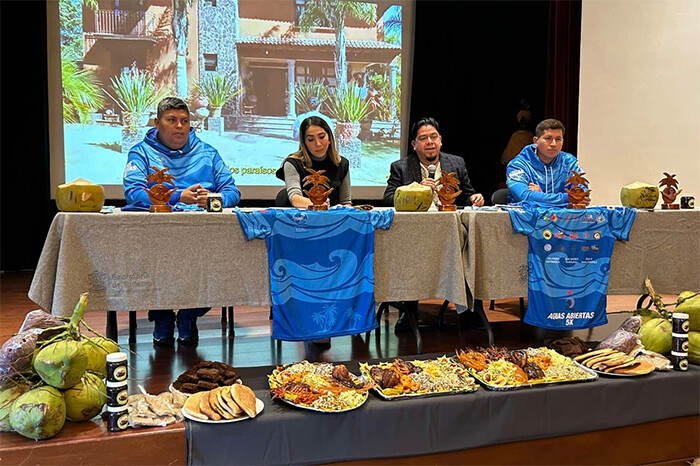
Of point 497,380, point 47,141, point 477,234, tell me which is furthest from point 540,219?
point 47,141

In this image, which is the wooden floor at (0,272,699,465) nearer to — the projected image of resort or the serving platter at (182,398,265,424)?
the serving platter at (182,398,265,424)

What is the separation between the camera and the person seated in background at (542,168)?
10.2 ft

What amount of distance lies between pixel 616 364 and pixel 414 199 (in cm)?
99

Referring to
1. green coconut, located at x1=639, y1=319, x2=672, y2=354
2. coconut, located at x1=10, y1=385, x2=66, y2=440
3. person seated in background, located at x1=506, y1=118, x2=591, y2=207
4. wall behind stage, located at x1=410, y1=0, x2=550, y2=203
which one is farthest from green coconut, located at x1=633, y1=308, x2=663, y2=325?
wall behind stage, located at x1=410, y1=0, x2=550, y2=203

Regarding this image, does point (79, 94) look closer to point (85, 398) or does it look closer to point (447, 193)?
point (447, 193)

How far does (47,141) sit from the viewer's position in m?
5.32

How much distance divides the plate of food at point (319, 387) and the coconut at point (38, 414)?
0.61 metres

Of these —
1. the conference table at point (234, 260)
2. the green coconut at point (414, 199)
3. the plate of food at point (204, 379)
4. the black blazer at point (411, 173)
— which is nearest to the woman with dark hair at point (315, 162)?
the black blazer at point (411, 173)

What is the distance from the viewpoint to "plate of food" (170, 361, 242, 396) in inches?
77.4

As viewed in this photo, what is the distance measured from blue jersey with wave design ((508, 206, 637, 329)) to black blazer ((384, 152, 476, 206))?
0.67 m

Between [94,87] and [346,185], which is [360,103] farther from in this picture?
[346,185]

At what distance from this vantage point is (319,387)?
1930 mm

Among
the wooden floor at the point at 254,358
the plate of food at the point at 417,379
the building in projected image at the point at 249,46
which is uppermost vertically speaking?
the building in projected image at the point at 249,46

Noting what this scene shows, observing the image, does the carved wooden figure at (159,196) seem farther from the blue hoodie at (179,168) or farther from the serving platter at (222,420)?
the serving platter at (222,420)
